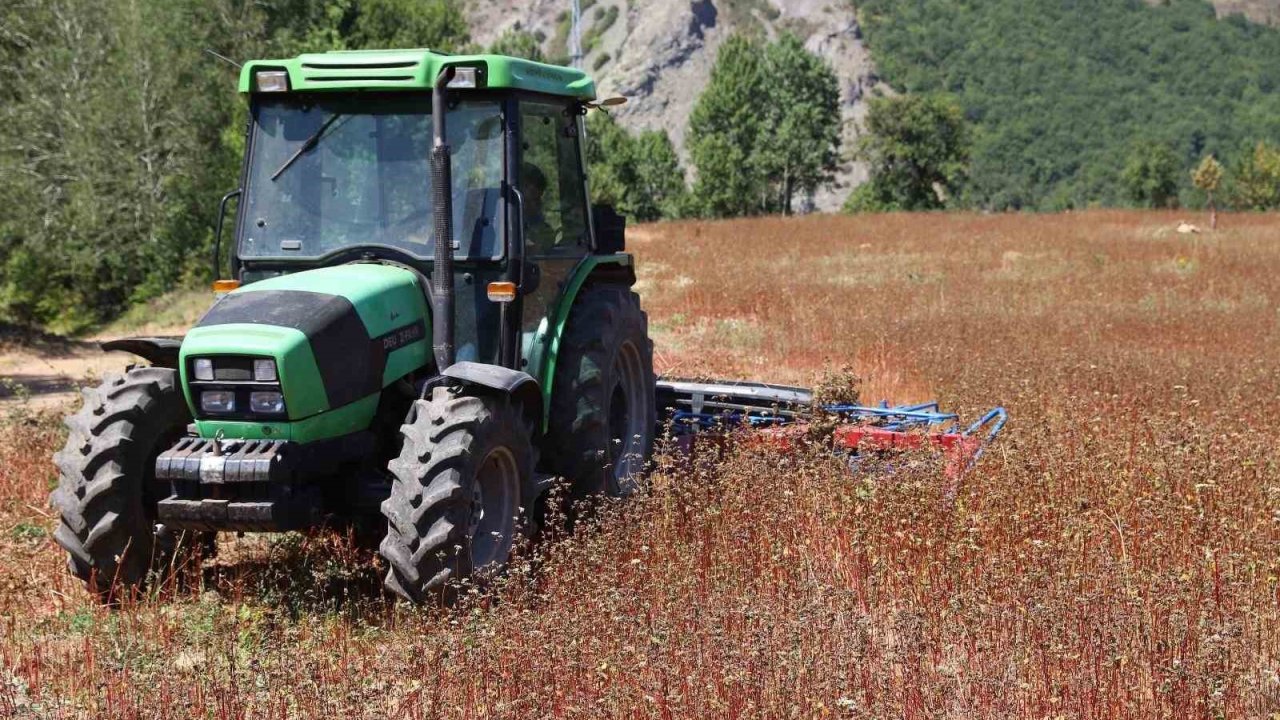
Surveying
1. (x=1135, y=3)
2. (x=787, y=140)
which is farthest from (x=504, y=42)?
(x=1135, y=3)

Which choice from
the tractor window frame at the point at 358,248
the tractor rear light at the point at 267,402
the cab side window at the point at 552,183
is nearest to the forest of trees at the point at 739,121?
the tractor window frame at the point at 358,248

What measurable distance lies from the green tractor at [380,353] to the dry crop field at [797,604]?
379mm

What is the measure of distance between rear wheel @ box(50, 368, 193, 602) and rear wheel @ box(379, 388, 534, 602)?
1.23 meters

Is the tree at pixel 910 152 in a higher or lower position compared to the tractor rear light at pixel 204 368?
higher

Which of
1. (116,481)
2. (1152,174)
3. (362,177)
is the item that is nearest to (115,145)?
(362,177)

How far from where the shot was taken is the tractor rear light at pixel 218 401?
536 cm

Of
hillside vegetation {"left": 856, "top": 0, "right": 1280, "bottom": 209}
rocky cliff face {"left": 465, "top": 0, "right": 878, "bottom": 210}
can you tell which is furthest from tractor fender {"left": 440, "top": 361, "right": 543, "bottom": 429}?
rocky cliff face {"left": 465, "top": 0, "right": 878, "bottom": 210}

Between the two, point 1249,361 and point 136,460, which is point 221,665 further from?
point 1249,361

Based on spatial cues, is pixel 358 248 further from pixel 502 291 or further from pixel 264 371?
pixel 264 371

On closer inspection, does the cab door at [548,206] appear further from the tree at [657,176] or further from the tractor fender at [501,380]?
the tree at [657,176]

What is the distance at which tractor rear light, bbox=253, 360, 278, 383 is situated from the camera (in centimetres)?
527

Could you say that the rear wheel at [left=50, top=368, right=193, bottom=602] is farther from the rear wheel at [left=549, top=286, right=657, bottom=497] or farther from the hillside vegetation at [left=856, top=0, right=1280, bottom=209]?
the hillside vegetation at [left=856, top=0, right=1280, bottom=209]

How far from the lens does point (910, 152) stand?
266ft

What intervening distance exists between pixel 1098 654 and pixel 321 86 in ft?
14.2
